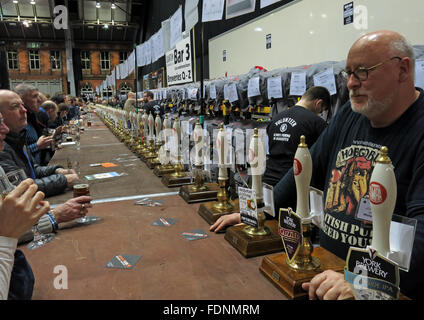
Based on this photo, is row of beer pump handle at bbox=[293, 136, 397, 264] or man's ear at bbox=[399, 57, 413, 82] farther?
man's ear at bbox=[399, 57, 413, 82]

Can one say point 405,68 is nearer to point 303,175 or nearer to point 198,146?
point 303,175

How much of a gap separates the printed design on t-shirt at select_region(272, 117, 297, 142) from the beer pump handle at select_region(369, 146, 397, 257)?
1806mm

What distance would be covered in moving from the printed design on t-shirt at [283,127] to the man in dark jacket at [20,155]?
153 centimetres

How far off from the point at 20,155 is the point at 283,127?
195 cm

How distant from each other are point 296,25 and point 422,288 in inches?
174

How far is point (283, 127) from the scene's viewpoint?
100 inches

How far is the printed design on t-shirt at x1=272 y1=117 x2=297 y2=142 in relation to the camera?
249cm

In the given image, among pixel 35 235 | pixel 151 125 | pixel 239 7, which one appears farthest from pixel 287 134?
pixel 35 235

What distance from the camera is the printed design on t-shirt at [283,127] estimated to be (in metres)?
2.49

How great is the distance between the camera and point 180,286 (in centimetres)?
96

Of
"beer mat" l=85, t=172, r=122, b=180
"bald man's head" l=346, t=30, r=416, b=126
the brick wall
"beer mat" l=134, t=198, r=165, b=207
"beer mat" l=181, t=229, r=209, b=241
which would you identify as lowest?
"beer mat" l=181, t=229, r=209, b=241

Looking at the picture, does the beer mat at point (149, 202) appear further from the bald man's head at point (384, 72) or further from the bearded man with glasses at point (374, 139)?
the bald man's head at point (384, 72)

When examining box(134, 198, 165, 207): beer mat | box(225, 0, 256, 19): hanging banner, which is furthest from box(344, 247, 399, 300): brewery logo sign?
box(225, 0, 256, 19): hanging banner

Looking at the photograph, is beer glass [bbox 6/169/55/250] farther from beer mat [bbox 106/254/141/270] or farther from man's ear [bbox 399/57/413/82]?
man's ear [bbox 399/57/413/82]
